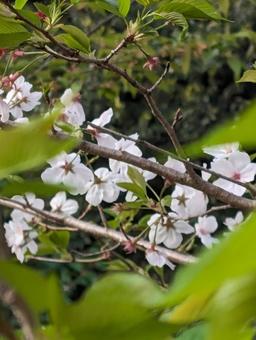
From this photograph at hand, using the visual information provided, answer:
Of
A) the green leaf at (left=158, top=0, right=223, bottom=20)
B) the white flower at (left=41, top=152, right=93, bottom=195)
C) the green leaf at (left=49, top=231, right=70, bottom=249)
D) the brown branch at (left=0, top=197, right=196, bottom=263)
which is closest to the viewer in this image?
the green leaf at (left=158, top=0, right=223, bottom=20)

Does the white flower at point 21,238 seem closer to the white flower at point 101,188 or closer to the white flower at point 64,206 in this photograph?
the white flower at point 64,206

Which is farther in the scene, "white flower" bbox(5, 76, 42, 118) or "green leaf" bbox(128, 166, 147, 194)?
"white flower" bbox(5, 76, 42, 118)

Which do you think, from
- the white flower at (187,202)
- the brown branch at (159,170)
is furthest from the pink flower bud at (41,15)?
the white flower at (187,202)

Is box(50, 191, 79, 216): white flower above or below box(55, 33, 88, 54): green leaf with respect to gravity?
below

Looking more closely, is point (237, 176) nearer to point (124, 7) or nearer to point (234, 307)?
point (124, 7)

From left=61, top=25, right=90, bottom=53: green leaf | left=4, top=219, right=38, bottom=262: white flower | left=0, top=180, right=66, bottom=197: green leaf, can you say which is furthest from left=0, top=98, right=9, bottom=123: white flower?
left=0, top=180, right=66, bottom=197: green leaf

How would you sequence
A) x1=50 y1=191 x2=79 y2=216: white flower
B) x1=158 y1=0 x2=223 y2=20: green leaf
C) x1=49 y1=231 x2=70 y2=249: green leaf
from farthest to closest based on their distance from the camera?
1. x1=50 y1=191 x2=79 y2=216: white flower
2. x1=49 y1=231 x2=70 y2=249: green leaf
3. x1=158 y1=0 x2=223 y2=20: green leaf

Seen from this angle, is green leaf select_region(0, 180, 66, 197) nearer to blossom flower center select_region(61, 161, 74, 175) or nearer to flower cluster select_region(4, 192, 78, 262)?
blossom flower center select_region(61, 161, 74, 175)

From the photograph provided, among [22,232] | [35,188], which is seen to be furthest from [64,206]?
[35,188]
